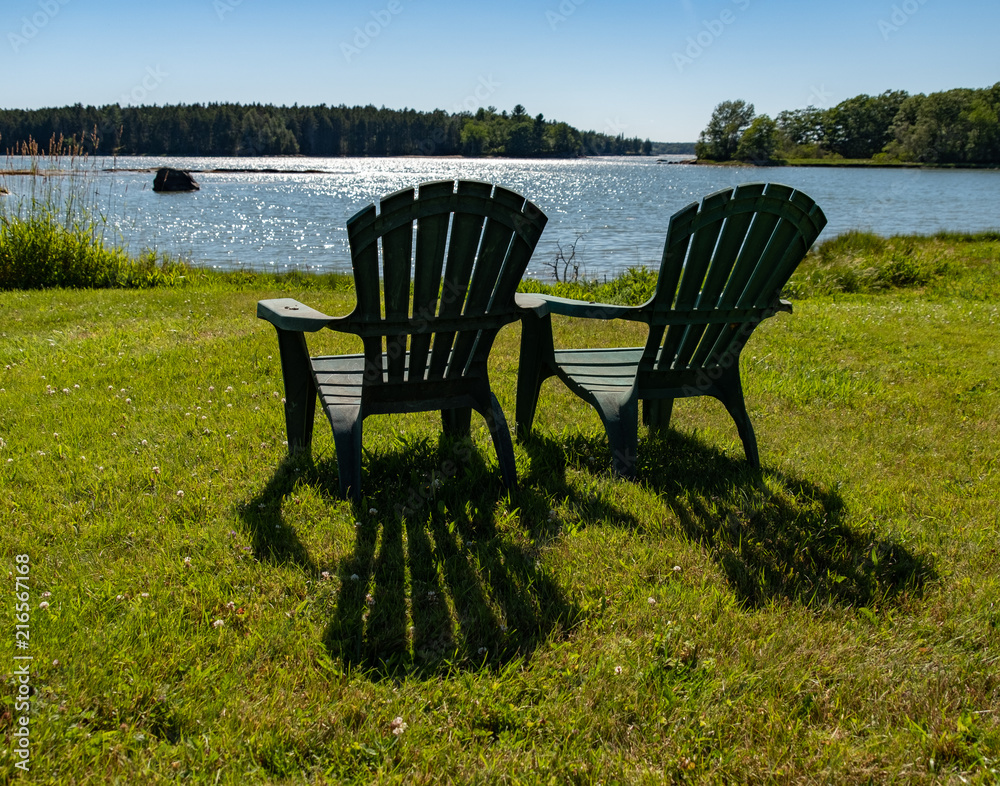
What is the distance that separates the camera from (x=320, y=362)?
3842 millimetres

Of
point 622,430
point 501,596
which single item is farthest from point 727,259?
point 501,596

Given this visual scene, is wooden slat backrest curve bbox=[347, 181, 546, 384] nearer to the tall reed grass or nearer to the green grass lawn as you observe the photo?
the green grass lawn

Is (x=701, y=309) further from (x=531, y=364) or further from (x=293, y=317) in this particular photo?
(x=293, y=317)

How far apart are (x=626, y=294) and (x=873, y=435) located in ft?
18.8

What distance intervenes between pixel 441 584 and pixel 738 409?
2037 millimetres

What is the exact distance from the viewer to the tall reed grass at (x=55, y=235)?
9.68m

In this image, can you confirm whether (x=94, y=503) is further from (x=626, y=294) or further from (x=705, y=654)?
(x=626, y=294)

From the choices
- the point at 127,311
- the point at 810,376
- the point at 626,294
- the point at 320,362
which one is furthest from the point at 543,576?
the point at 626,294

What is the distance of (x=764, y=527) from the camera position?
124 inches

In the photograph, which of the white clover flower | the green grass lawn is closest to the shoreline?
the green grass lawn

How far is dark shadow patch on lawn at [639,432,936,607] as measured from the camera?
2688 mm

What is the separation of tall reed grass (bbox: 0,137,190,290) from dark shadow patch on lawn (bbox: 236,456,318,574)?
27.4 ft

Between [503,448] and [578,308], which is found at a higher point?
[578,308]

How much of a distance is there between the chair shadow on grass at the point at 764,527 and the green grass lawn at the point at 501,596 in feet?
0.05
